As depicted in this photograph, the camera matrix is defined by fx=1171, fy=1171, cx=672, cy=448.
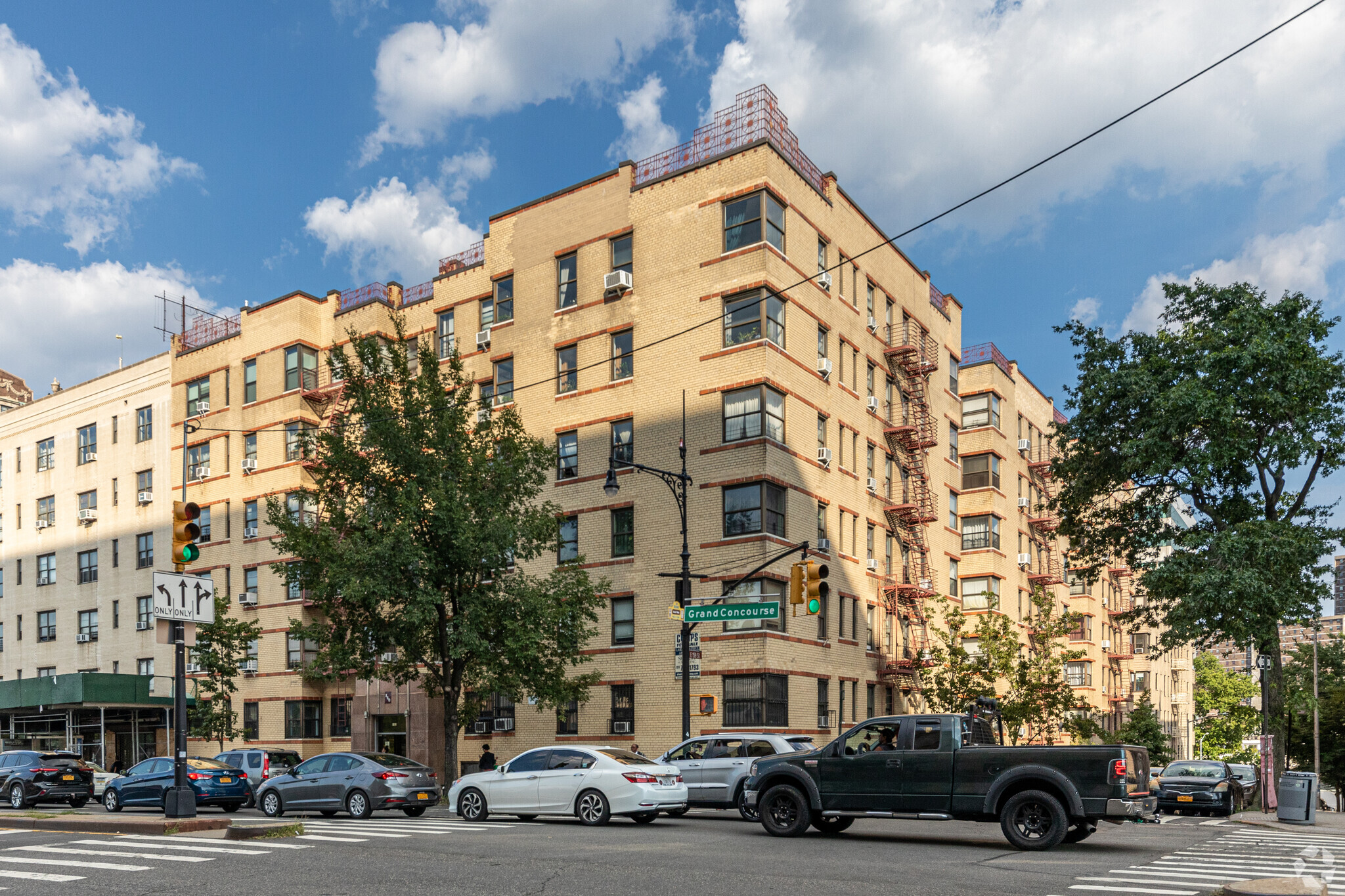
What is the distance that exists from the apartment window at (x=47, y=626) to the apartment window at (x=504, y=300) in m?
32.8

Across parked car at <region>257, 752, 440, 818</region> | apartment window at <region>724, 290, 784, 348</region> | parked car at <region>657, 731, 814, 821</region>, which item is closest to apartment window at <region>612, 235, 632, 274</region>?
apartment window at <region>724, 290, 784, 348</region>

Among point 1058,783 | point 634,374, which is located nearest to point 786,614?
point 634,374

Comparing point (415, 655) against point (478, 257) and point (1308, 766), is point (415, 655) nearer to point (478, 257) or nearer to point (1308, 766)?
point (478, 257)

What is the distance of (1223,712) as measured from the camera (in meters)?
106

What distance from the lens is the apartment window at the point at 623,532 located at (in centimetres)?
3975

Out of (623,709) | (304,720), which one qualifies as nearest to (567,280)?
(623,709)

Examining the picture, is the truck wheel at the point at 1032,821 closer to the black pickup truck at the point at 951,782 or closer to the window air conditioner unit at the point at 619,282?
the black pickup truck at the point at 951,782

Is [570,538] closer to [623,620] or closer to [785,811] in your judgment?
[623,620]

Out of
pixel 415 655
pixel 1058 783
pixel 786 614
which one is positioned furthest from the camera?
pixel 786 614

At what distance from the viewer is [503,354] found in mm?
44656

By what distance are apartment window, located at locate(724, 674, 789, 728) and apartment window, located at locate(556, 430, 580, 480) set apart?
9933 millimetres

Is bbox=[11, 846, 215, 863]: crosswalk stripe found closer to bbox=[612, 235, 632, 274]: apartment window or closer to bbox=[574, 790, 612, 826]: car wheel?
bbox=[574, 790, 612, 826]: car wheel

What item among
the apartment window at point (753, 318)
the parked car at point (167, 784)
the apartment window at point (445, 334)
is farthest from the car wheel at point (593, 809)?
the apartment window at point (445, 334)

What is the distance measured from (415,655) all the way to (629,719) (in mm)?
9272
